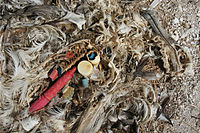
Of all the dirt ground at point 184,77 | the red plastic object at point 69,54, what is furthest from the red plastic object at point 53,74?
the dirt ground at point 184,77

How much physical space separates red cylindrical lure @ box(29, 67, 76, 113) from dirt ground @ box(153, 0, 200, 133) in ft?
4.58

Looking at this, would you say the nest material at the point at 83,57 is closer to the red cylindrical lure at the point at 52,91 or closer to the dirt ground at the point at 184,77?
the red cylindrical lure at the point at 52,91

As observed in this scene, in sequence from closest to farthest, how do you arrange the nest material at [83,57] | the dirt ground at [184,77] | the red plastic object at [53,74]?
the nest material at [83,57]
the red plastic object at [53,74]
the dirt ground at [184,77]

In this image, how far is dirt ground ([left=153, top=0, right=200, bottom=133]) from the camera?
8.85 ft

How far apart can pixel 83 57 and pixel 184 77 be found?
155 centimetres

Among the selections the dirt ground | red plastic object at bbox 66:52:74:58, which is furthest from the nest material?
the dirt ground

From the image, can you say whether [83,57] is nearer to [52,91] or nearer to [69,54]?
[69,54]

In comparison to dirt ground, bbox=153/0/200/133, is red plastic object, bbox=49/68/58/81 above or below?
above

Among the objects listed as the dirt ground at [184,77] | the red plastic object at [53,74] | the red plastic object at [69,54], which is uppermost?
the red plastic object at [69,54]

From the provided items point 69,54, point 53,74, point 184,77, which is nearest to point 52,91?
point 53,74

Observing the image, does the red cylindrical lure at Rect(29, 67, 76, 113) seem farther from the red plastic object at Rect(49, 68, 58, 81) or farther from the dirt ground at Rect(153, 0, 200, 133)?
the dirt ground at Rect(153, 0, 200, 133)

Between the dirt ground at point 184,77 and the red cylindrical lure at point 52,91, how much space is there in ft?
4.58

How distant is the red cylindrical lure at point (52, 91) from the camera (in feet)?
7.36

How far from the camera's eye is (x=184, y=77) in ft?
8.95
